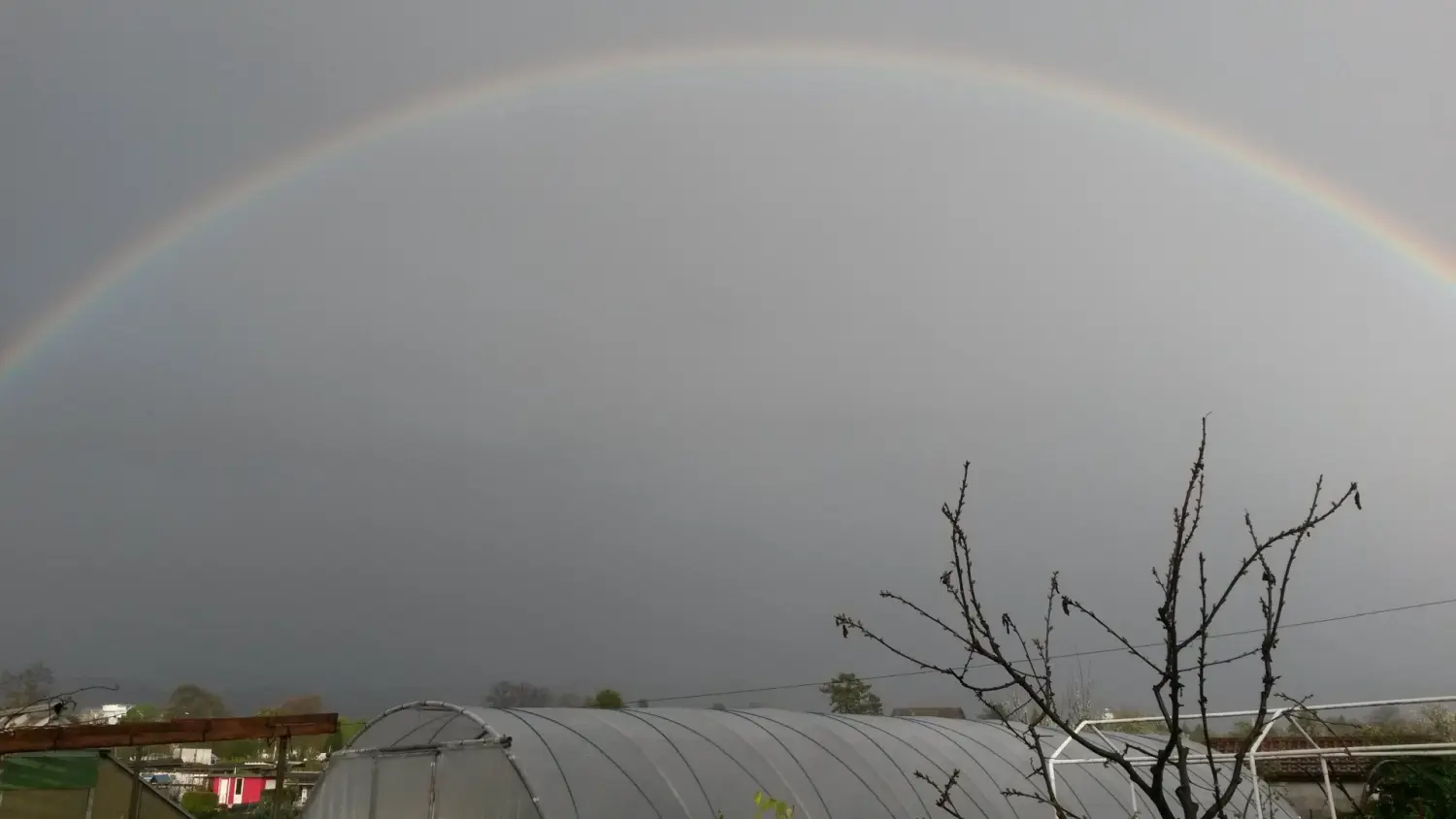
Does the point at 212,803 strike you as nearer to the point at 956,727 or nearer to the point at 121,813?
the point at 121,813

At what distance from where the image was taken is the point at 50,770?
19.8m

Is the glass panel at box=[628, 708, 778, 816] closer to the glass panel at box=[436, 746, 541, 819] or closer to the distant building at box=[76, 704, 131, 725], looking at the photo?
the glass panel at box=[436, 746, 541, 819]

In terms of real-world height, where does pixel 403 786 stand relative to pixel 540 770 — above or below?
below

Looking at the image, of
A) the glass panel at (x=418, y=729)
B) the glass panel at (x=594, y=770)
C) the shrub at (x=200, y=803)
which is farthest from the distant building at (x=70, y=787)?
the shrub at (x=200, y=803)

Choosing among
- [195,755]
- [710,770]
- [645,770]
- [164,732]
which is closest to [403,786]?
[645,770]

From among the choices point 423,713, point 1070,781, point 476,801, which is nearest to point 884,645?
point 476,801

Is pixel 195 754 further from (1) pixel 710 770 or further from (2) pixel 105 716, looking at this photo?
(2) pixel 105 716

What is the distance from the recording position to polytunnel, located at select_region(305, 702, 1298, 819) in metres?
12.4

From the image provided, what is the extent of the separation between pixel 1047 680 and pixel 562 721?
12353mm

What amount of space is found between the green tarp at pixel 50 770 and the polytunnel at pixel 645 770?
29.6ft

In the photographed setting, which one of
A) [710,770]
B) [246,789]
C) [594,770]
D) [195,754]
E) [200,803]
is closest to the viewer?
[594,770]

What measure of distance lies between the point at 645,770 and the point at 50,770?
568 inches

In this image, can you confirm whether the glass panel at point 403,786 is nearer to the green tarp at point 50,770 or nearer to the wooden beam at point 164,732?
the wooden beam at point 164,732

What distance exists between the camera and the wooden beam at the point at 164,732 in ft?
58.9
